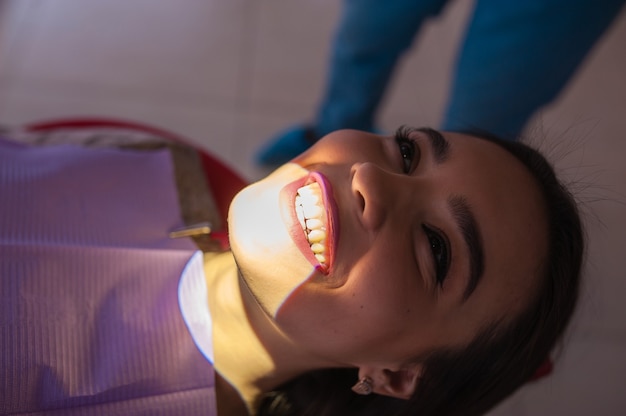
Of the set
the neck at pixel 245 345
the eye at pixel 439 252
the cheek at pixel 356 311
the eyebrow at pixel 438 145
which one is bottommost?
the neck at pixel 245 345

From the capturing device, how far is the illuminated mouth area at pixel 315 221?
639 millimetres

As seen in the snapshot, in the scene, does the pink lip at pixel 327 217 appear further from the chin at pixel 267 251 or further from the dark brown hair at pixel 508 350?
the dark brown hair at pixel 508 350

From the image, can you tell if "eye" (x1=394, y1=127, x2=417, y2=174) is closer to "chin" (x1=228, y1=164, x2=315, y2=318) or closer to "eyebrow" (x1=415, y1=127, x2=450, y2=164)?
"eyebrow" (x1=415, y1=127, x2=450, y2=164)

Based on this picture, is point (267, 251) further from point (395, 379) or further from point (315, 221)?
point (395, 379)

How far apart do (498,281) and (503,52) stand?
1.50 feet

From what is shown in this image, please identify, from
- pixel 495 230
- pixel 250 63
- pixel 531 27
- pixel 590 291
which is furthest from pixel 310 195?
pixel 250 63

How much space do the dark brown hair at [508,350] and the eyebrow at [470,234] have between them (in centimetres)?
9

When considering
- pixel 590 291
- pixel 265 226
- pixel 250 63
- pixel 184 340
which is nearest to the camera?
pixel 265 226

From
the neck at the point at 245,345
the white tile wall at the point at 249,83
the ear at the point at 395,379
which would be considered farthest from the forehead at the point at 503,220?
the white tile wall at the point at 249,83

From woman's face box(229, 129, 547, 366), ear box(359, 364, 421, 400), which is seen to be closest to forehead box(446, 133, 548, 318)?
woman's face box(229, 129, 547, 366)

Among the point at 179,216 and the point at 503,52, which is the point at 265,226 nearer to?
the point at 179,216

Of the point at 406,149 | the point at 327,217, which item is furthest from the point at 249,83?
the point at 327,217

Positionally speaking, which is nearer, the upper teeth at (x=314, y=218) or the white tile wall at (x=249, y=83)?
the upper teeth at (x=314, y=218)

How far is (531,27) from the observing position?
0.90 metres
